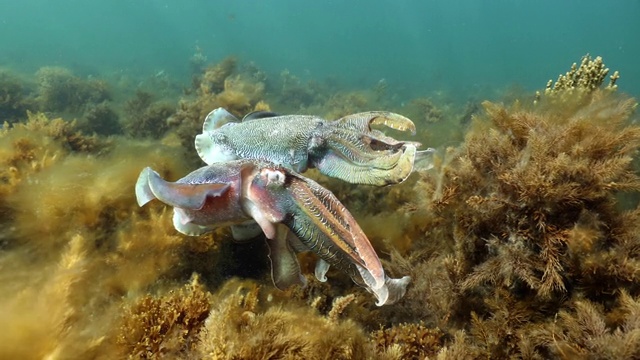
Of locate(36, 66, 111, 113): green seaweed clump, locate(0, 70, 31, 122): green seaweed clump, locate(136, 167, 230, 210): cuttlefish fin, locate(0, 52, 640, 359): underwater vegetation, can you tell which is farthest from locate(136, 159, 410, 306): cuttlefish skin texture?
locate(36, 66, 111, 113): green seaweed clump

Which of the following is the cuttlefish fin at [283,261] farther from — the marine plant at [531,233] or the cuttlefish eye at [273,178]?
the marine plant at [531,233]

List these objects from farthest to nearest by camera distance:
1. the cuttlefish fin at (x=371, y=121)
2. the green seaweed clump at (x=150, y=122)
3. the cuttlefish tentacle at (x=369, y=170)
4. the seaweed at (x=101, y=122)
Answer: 1. the seaweed at (x=101, y=122)
2. the green seaweed clump at (x=150, y=122)
3. the cuttlefish fin at (x=371, y=121)
4. the cuttlefish tentacle at (x=369, y=170)

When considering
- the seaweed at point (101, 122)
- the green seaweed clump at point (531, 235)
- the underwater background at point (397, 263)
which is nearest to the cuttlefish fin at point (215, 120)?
the underwater background at point (397, 263)

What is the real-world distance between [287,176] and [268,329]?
0.98m

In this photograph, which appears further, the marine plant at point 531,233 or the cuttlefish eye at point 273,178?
the marine plant at point 531,233

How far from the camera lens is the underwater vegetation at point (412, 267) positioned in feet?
7.32

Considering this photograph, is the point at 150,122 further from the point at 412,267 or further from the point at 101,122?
the point at 412,267

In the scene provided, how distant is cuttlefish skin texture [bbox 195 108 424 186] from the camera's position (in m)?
3.19

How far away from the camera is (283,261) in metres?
2.50

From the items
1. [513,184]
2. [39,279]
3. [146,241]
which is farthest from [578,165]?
[39,279]

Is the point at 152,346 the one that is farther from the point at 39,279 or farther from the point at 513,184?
the point at 513,184

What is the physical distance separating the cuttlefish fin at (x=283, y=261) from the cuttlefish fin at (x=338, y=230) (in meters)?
0.25

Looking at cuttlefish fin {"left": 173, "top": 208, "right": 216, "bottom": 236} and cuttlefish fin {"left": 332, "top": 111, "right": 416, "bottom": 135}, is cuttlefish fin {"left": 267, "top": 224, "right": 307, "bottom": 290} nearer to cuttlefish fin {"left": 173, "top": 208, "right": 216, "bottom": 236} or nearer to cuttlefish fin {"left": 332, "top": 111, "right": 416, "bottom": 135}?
cuttlefish fin {"left": 173, "top": 208, "right": 216, "bottom": 236}

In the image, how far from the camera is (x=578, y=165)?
8.29 feet
